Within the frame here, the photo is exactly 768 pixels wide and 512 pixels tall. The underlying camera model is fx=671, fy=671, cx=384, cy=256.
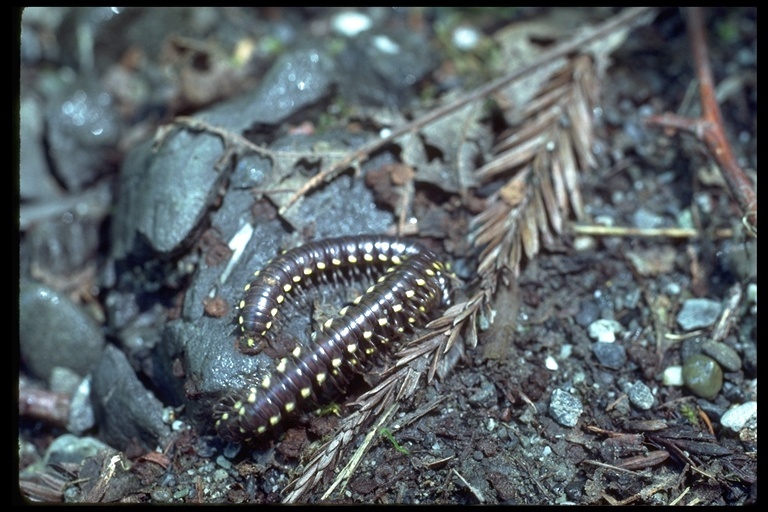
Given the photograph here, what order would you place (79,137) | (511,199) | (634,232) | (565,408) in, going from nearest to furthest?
(565,408) → (511,199) → (634,232) → (79,137)

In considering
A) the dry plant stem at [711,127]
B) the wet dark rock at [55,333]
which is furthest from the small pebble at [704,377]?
the wet dark rock at [55,333]

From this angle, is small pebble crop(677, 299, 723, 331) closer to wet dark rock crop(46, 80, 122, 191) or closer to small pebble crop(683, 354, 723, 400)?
small pebble crop(683, 354, 723, 400)

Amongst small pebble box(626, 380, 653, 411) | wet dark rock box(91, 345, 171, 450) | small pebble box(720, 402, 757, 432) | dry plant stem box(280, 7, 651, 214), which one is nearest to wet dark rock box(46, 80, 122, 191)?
wet dark rock box(91, 345, 171, 450)

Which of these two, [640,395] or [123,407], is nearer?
[640,395]

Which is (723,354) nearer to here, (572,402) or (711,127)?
(572,402)

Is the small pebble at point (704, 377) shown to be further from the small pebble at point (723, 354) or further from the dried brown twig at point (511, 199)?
the dried brown twig at point (511, 199)

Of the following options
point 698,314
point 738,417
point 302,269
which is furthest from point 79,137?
point 738,417
